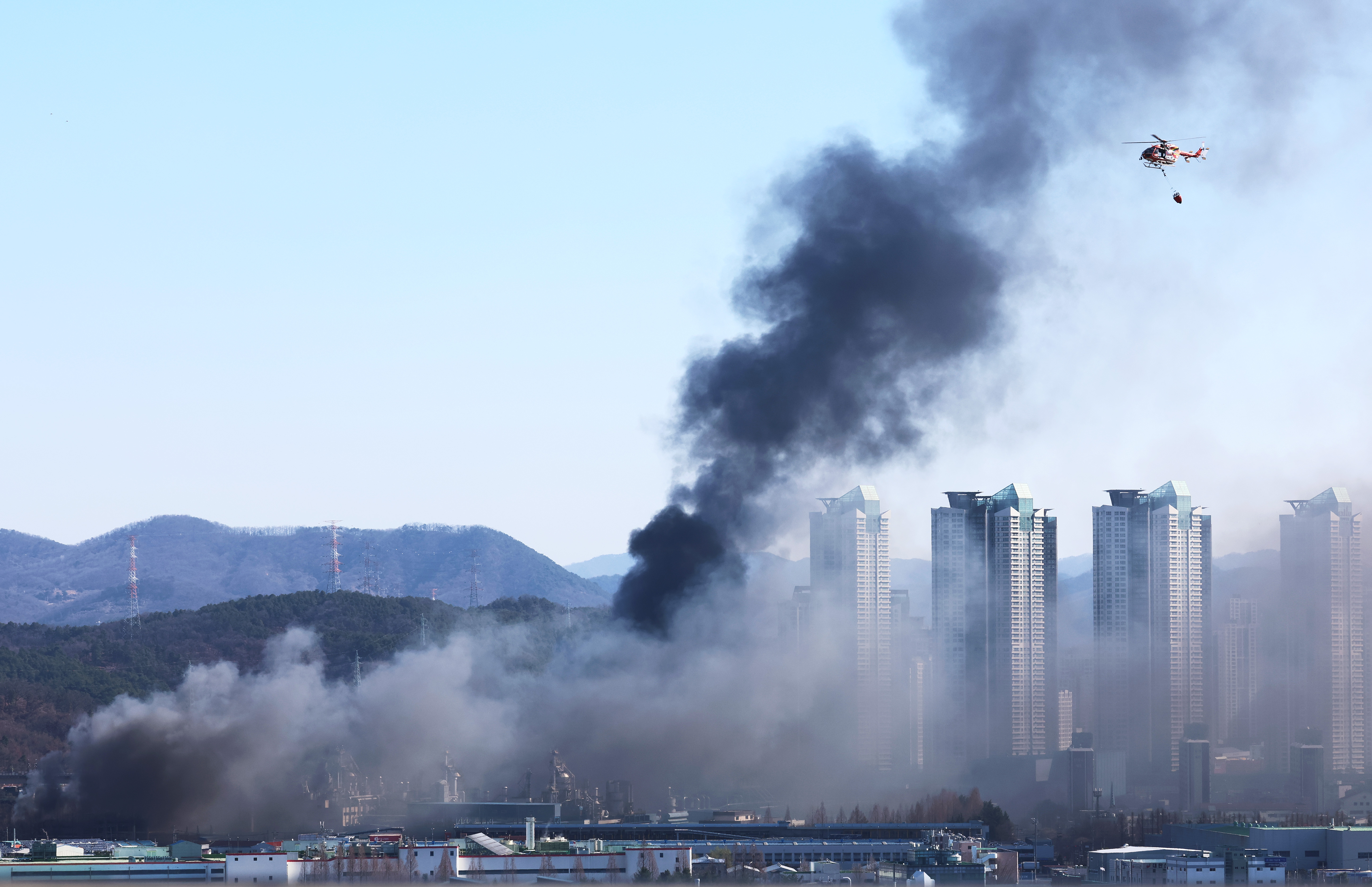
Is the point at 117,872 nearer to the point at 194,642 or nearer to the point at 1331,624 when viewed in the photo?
the point at 1331,624

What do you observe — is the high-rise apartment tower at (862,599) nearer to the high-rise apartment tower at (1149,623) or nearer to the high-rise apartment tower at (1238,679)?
the high-rise apartment tower at (1149,623)

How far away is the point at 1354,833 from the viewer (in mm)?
55156

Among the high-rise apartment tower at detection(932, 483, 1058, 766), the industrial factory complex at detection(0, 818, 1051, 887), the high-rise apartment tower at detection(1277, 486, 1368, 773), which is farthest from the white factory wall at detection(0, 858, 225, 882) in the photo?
the high-rise apartment tower at detection(1277, 486, 1368, 773)

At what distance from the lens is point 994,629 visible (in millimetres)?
83375

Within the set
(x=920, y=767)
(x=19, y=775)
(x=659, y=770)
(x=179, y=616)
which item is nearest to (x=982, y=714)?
(x=920, y=767)

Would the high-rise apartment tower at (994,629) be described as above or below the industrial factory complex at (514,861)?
above

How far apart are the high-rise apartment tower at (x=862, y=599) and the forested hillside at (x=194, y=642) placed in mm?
9828

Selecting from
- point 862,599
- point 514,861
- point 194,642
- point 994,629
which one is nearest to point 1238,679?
point 994,629

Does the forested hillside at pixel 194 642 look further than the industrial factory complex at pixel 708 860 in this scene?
Yes

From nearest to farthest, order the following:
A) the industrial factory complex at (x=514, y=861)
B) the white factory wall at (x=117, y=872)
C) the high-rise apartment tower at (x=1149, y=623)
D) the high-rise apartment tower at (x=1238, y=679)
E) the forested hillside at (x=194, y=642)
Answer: the white factory wall at (x=117, y=872)
the industrial factory complex at (x=514, y=861)
the high-rise apartment tower at (x=1149, y=623)
the forested hillside at (x=194, y=642)
the high-rise apartment tower at (x=1238, y=679)

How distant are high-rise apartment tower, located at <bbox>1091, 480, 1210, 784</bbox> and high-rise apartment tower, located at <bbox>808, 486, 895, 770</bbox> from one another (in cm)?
1329

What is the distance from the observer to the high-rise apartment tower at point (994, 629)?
82.9 m

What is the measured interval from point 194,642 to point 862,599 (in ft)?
187

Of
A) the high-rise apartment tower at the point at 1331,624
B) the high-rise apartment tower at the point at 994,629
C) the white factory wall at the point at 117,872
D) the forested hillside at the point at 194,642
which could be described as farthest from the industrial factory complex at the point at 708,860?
the high-rise apartment tower at the point at 1331,624
